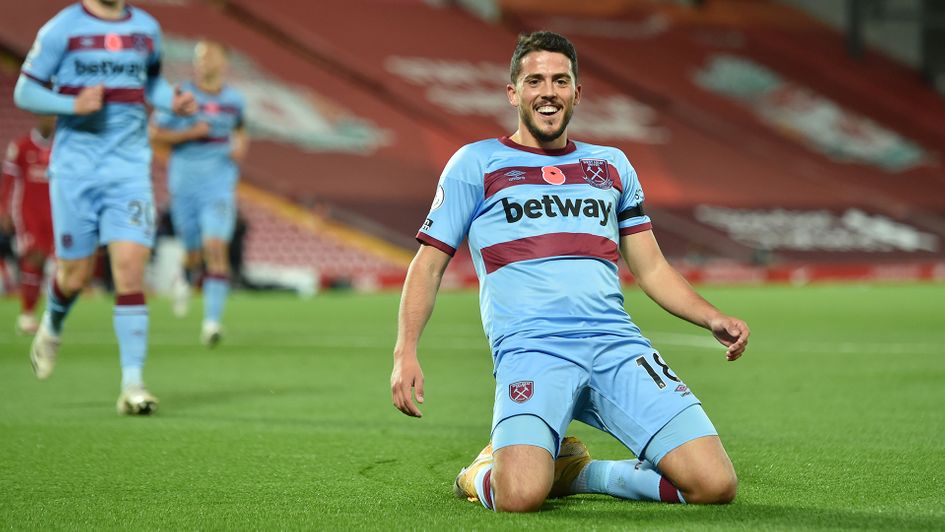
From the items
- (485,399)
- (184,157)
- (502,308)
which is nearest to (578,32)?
(184,157)

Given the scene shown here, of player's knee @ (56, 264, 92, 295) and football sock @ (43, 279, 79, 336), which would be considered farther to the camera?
football sock @ (43, 279, 79, 336)

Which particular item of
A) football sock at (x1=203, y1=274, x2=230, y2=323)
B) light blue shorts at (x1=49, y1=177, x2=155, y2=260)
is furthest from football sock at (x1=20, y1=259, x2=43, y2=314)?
light blue shorts at (x1=49, y1=177, x2=155, y2=260)

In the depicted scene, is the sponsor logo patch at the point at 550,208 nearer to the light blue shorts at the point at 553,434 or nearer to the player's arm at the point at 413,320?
the player's arm at the point at 413,320

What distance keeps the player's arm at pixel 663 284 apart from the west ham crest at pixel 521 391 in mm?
612

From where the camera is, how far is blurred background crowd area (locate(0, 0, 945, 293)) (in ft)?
86.7

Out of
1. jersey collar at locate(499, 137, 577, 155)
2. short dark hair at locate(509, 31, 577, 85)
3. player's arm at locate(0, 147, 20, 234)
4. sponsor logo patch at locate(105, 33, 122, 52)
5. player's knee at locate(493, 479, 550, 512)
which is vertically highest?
short dark hair at locate(509, 31, 577, 85)

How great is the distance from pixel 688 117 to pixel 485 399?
27.5m

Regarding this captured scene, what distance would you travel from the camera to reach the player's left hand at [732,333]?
4281 mm

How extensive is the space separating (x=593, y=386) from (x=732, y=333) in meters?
0.56

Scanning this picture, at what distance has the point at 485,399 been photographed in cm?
781

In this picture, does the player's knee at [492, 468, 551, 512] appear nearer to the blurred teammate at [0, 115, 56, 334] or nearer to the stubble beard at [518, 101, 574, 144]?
the stubble beard at [518, 101, 574, 144]

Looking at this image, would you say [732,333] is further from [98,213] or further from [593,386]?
[98,213]

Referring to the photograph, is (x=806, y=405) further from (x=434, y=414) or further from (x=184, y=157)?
(x=184, y=157)

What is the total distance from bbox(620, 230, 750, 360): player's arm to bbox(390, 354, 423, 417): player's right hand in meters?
0.99
